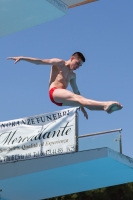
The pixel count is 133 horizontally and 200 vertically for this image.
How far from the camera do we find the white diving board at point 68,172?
1134cm

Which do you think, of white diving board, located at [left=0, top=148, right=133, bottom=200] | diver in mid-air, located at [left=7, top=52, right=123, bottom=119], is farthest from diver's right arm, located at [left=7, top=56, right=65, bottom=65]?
white diving board, located at [left=0, top=148, right=133, bottom=200]

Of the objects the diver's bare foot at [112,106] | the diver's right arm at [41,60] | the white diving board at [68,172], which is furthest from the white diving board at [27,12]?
the diver's bare foot at [112,106]

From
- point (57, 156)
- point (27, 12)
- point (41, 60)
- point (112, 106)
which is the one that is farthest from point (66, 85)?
point (27, 12)

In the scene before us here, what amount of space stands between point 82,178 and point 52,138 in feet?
4.09

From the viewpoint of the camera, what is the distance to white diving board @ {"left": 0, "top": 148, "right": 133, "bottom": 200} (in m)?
11.3

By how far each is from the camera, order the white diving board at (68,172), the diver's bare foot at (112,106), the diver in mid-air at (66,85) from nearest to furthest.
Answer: the diver's bare foot at (112,106) < the diver in mid-air at (66,85) < the white diving board at (68,172)

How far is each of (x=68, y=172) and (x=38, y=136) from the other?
120 centimetres

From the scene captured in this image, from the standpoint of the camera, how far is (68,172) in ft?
39.1

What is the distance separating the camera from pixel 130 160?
11.9 m

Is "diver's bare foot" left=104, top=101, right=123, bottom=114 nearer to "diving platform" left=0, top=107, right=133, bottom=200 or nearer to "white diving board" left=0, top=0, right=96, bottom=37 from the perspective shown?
"diving platform" left=0, top=107, right=133, bottom=200

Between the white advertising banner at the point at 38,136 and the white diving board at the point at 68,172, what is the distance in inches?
16.4

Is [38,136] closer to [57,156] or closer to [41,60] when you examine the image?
[57,156]

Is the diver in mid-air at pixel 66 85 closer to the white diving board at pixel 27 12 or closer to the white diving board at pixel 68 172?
the white diving board at pixel 68 172

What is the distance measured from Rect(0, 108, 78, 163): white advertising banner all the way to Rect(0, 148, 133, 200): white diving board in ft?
1.37
